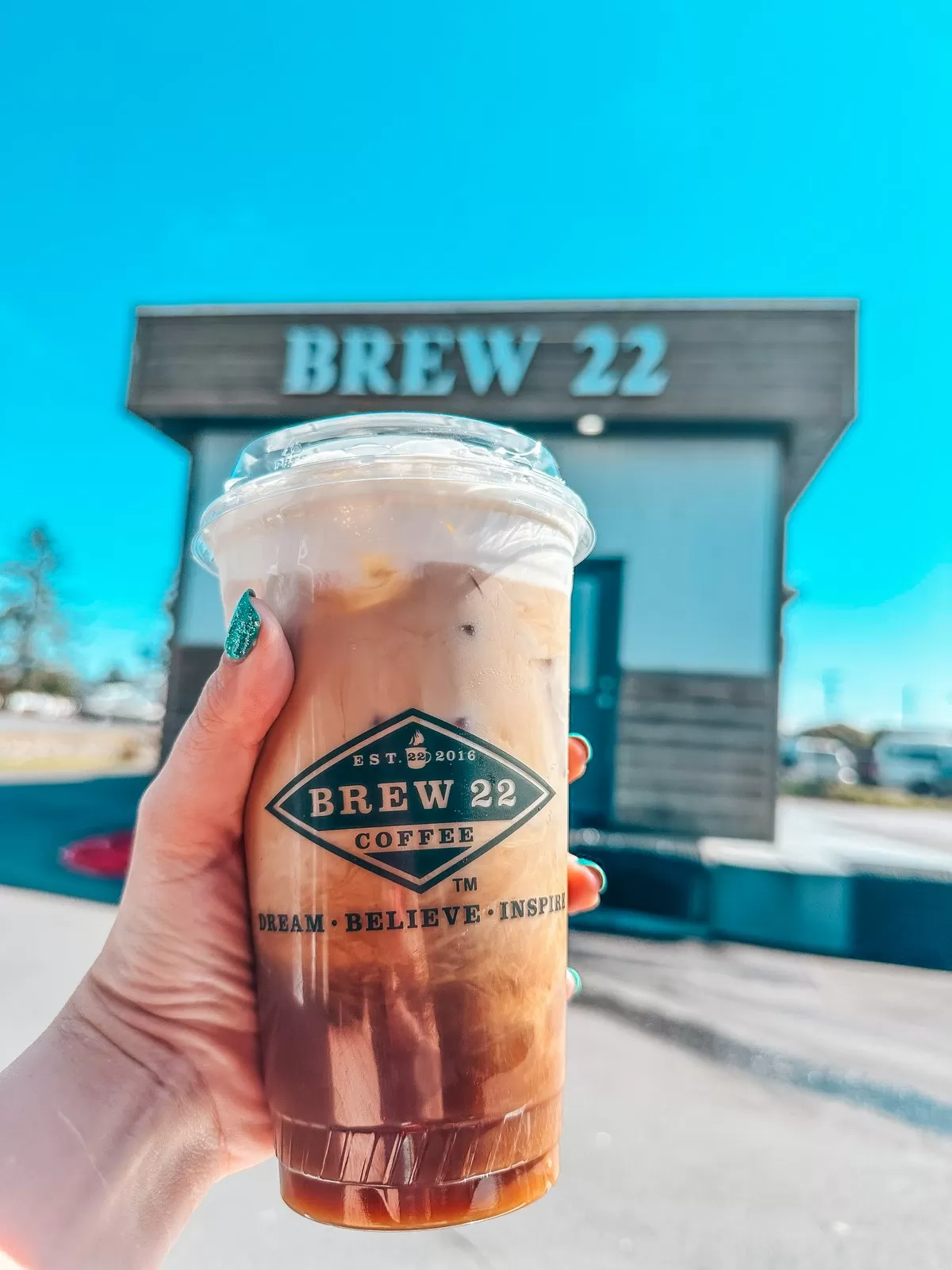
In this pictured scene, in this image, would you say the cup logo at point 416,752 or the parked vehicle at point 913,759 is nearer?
the cup logo at point 416,752

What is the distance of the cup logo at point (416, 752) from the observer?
40.1 inches

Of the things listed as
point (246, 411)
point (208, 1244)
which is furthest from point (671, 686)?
point (208, 1244)

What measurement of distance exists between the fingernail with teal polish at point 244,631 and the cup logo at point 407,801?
6.8 inches

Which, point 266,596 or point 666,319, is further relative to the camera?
point 666,319

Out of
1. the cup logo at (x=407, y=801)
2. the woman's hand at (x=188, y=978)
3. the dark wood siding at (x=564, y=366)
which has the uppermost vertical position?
the dark wood siding at (x=564, y=366)

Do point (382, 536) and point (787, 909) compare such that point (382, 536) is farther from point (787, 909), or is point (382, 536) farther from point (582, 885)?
point (787, 909)

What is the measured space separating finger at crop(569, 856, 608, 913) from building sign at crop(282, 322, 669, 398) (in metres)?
6.54

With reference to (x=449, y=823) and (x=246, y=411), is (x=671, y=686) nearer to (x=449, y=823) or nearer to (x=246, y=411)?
(x=246, y=411)

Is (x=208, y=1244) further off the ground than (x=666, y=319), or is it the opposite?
(x=666, y=319)

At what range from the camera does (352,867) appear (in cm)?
102

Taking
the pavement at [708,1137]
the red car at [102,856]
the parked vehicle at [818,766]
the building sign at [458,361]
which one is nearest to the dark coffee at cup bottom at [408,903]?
the pavement at [708,1137]

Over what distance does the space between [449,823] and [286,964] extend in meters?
0.29

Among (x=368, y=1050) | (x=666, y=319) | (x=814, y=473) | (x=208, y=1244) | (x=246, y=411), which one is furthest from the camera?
(x=814, y=473)

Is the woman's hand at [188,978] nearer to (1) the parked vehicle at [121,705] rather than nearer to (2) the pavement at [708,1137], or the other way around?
(2) the pavement at [708,1137]
